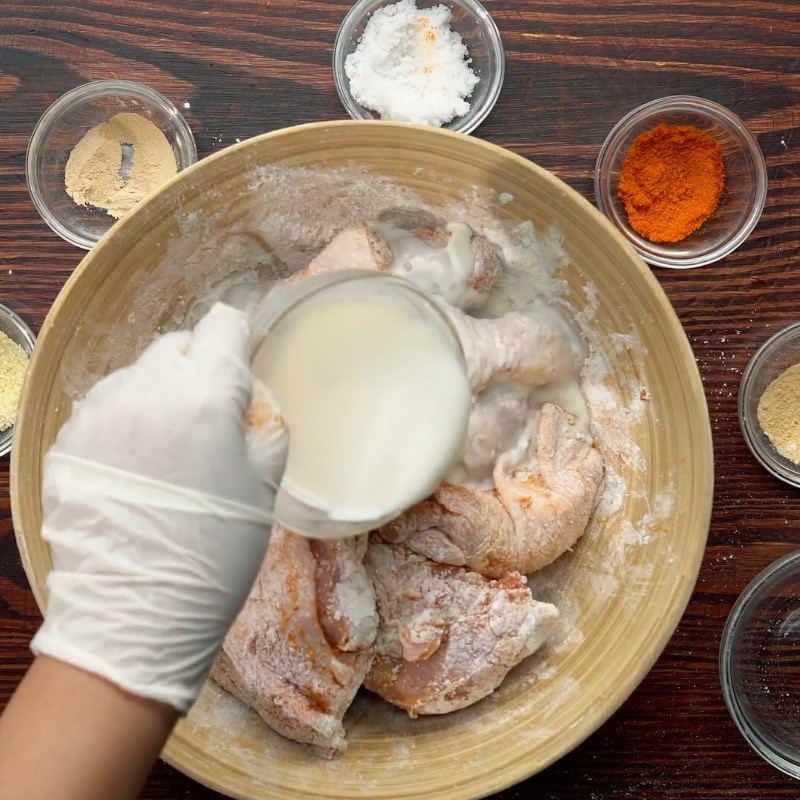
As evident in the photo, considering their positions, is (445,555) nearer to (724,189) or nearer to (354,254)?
(354,254)

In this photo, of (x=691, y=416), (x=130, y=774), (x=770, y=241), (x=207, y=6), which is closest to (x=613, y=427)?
(x=691, y=416)

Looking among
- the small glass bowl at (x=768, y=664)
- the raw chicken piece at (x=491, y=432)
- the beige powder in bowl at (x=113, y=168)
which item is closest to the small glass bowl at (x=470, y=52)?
the beige powder in bowl at (x=113, y=168)

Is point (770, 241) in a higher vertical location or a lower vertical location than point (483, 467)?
higher

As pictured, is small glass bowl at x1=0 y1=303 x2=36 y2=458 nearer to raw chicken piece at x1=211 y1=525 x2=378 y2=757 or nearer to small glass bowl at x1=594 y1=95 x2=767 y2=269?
raw chicken piece at x1=211 y1=525 x2=378 y2=757

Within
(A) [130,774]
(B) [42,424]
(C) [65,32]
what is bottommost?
(A) [130,774]

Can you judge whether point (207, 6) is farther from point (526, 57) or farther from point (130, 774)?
point (130, 774)

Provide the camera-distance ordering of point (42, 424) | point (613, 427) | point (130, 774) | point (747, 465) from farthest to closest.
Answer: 1. point (747, 465)
2. point (613, 427)
3. point (42, 424)
4. point (130, 774)

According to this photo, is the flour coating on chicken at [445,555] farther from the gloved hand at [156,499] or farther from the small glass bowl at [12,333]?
the small glass bowl at [12,333]
